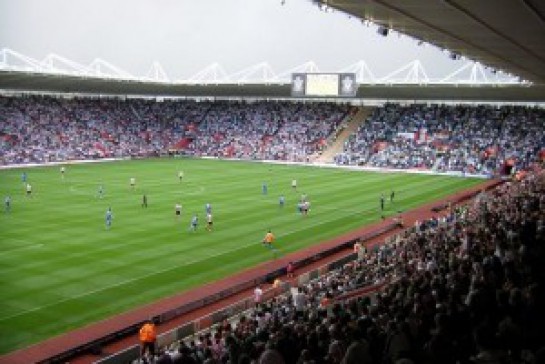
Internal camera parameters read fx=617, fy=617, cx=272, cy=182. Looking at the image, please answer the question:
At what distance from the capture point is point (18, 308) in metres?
19.5

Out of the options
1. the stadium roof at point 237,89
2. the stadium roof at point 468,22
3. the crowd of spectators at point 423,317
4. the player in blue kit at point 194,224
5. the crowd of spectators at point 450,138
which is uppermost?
the stadium roof at point 237,89

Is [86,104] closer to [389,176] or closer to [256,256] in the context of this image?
[389,176]

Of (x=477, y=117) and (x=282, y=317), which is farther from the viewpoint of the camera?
(x=477, y=117)

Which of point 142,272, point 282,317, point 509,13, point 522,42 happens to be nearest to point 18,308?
point 142,272

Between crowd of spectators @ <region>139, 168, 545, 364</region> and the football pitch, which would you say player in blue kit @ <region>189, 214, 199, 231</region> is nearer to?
the football pitch

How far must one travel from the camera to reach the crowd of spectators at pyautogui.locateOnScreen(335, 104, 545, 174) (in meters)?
60.6

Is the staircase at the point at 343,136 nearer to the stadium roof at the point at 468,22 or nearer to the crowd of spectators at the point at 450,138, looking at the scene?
the crowd of spectators at the point at 450,138

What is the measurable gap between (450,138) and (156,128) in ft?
124

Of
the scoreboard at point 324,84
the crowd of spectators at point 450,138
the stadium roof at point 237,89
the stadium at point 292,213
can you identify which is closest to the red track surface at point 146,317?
the stadium at point 292,213

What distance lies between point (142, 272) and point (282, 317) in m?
9.98

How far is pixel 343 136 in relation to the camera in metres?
72.5

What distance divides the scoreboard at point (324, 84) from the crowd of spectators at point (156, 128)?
1026 cm

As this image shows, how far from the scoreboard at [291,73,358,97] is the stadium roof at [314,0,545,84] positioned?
33525 millimetres

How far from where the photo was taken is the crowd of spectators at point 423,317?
761cm
